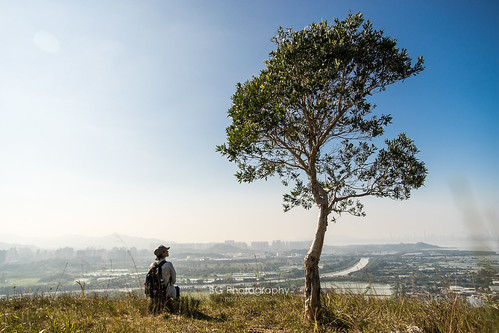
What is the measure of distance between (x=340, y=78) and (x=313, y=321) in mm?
6769

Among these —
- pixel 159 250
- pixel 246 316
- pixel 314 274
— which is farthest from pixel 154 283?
pixel 314 274

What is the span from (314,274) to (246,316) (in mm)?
2456

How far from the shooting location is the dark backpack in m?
7.93

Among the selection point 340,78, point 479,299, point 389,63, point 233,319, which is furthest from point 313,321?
point 389,63

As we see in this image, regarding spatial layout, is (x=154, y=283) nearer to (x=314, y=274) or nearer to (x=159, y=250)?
(x=159, y=250)

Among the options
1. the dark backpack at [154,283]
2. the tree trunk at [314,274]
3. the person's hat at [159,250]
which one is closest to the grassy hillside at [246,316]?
the tree trunk at [314,274]

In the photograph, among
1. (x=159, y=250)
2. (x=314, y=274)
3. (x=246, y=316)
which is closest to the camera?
(x=314, y=274)

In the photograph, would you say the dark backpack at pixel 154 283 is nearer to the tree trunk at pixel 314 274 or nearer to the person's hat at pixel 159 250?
the person's hat at pixel 159 250

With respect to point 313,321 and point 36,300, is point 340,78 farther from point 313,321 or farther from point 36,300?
point 36,300

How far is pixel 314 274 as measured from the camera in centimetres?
684

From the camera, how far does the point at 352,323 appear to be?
19.4 ft

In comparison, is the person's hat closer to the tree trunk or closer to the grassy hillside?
the grassy hillside

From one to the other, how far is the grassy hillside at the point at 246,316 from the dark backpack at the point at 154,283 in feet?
1.35

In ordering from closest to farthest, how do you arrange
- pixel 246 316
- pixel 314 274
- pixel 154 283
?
1. pixel 314 274
2. pixel 246 316
3. pixel 154 283
